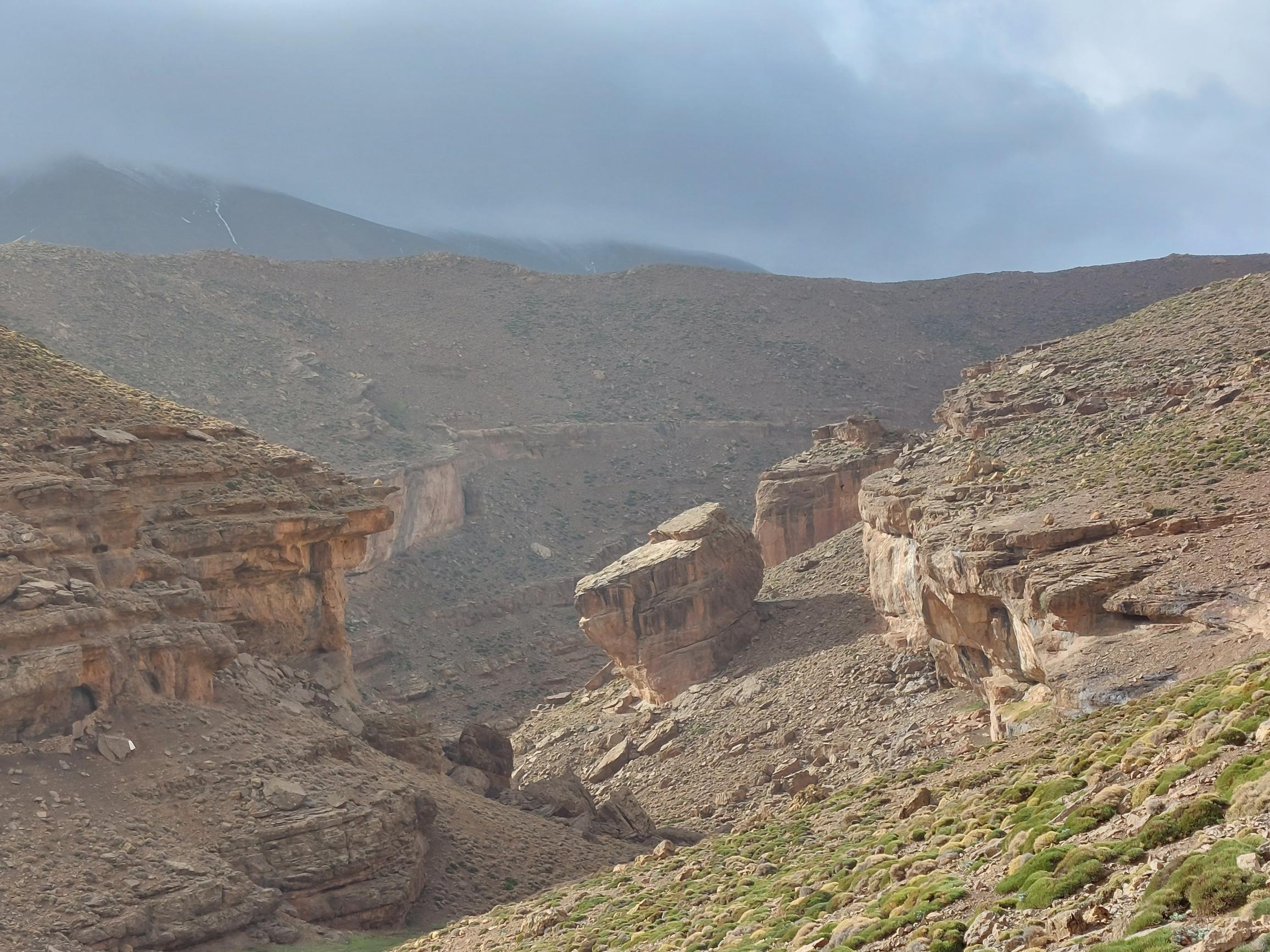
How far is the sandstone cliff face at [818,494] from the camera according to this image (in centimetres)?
5562

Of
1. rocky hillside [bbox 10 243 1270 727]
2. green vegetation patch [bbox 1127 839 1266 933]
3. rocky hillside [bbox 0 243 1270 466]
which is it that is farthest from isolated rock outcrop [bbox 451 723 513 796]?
rocky hillside [bbox 0 243 1270 466]

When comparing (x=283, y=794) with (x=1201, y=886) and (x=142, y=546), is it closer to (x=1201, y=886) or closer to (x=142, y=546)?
(x=142, y=546)

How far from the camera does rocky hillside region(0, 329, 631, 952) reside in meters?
24.6

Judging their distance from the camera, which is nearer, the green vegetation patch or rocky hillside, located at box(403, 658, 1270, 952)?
the green vegetation patch

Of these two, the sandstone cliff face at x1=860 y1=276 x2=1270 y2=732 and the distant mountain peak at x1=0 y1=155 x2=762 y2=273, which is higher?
the distant mountain peak at x1=0 y1=155 x2=762 y2=273

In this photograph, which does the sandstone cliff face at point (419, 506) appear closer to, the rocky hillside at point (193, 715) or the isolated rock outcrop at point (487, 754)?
the isolated rock outcrop at point (487, 754)

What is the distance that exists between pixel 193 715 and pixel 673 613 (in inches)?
811

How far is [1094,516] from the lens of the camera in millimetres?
30656

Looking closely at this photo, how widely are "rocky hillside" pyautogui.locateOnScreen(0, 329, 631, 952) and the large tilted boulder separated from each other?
1162 centimetres

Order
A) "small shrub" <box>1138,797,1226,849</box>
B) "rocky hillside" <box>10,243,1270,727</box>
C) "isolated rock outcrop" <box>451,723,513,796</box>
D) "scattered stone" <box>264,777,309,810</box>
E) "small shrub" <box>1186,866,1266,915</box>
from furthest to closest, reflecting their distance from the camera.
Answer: "rocky hillside" <box>10,243,1270,727</box>
"isolated rock outcrop" <box>451,723,513,796</box>
"scattered stone" <box>264,777,309,810</box>
"small shrub" <box>1138,797,1226,849</box>
"small shrub" <box>1186,866,1266,915</box>

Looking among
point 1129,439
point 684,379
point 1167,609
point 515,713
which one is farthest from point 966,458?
point 684,379

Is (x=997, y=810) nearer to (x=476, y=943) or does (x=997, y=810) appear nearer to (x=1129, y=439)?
(x=476, y=943)

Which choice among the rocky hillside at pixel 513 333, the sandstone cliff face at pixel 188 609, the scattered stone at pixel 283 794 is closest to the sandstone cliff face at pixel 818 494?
the sandstone cliff face at pixel 188 609

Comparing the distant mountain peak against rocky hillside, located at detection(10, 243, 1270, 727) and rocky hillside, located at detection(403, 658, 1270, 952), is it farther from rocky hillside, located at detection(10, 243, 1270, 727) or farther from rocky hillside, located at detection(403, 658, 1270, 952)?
rocky hillside, located at detection(403, 658, 1270, 952)
